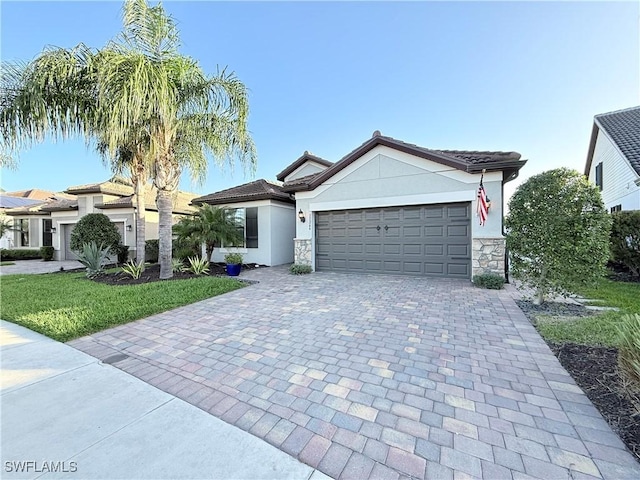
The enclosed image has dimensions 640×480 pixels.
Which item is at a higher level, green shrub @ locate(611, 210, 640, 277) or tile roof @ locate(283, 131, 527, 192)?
tile roof @ locate(283, 131, 527, 192)

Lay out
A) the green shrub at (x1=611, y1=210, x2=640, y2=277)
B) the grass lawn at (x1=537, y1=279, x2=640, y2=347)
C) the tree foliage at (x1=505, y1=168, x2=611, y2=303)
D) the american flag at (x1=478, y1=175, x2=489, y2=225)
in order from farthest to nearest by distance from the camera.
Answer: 1. the green shrub at (x1=611, y1=210, x2=640, y2=277)
2. the american flag at (x1=478, y1=175, x2=489, y2=225)
3. the tree foliage at (x1=505, y1=168, x2=611, y2=303)
4. the grass lawn at (x1=537, y1=279, x2=640, y2=347)

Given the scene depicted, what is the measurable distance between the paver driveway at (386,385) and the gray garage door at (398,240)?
3.37 meters

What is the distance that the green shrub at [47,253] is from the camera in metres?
18.4

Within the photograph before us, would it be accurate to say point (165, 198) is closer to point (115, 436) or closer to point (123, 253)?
point (123, 253)

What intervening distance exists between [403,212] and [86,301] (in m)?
9.42

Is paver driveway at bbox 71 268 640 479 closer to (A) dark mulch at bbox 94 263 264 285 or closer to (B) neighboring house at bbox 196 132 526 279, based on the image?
(B) neighboring house at bbox 196 132 526 279

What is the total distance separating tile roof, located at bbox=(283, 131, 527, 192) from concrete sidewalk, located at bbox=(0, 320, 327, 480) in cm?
880

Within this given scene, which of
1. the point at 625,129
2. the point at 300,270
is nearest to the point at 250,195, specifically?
the point at 300,270

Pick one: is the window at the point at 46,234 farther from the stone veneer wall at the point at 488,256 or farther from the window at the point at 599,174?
the window at the point at 599,174

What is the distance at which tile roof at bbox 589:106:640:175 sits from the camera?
11351 mm

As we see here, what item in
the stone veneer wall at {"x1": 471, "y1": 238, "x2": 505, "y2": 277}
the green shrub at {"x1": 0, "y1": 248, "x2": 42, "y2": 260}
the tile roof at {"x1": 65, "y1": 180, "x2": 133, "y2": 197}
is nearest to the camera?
the stone veneer wall at {"x1": 471, "y1": 238, "x2": 505, "y2": 277}

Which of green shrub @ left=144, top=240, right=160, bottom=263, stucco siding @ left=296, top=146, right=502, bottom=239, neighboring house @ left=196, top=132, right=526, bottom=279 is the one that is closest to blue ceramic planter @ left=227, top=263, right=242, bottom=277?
neighboring house @ left=196, top=132, right=526, bottom=279

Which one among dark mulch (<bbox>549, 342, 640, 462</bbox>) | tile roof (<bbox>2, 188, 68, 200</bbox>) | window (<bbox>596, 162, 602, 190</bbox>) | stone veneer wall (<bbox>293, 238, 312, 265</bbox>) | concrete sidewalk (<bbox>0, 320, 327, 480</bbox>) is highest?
tile roof (<bbox>2, 188, 68, 200</bbox>)

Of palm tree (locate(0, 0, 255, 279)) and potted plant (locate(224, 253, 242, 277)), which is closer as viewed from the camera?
palm tree (locate(0, 0, 255, 279))
